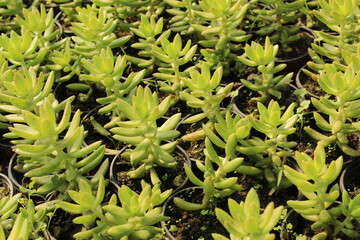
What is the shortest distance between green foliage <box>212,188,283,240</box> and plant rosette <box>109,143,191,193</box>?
2.03ft

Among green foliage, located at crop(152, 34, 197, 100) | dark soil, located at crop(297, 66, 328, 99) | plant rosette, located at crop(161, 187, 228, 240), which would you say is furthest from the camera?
dark soil, located at crop(297, 66, 328, 99)

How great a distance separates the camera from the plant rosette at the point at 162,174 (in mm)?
2500

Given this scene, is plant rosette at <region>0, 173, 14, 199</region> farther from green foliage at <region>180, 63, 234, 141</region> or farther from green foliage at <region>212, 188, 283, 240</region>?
green foliage at <region>212, 188, 283, 240</region>

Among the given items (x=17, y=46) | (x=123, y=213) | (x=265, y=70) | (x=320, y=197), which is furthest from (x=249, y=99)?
(x=17, y=46)

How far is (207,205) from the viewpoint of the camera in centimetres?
232

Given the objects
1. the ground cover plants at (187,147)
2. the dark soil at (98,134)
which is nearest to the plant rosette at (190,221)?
the ground cover plants at (187,147)

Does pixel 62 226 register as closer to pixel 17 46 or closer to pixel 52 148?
pixel 52 148

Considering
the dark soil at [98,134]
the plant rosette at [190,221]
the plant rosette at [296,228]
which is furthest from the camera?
the dark soil at [98,134]

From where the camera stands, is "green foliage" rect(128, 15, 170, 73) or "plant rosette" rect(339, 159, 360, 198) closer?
"plant rosette" rect(339, 159, 360, 198)

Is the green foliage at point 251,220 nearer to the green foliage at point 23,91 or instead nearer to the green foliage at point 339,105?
the green foliage at point 339,105

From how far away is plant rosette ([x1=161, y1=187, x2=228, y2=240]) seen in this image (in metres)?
2.26

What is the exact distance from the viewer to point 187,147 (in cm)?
276

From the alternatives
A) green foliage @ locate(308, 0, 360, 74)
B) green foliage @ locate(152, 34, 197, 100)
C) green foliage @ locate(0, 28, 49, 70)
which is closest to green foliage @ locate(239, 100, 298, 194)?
green foliage @ locate(152, 34, 197, 100)

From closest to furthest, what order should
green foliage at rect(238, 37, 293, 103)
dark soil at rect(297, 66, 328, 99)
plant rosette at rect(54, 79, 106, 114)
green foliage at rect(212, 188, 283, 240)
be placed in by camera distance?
1. green foliage at rect(212, 188, 283, 240)
2. green foliage at rect(238, 37, 293, 103)
3. dark soil at rect(297, 66, 328, 99)
4. plant rosette at rect(54, 79, 106, 114)
